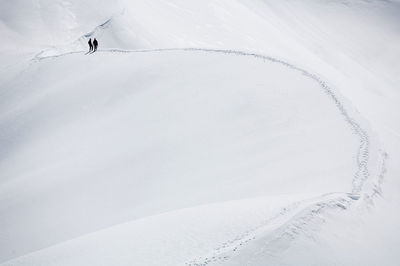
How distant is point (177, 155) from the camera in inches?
701

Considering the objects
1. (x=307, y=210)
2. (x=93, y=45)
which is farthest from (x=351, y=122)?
(x=93, y=45)

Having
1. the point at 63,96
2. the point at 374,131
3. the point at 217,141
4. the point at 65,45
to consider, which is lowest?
the point at 374,131

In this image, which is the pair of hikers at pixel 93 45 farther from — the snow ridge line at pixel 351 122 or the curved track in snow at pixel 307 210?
the curved track in snow at pixel 307 210

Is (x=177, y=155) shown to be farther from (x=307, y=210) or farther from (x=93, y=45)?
(x=93, y=45)

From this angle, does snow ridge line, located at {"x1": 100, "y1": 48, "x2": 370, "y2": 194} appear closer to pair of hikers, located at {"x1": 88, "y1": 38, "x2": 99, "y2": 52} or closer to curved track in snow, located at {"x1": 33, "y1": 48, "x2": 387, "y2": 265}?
curved track in snow, located at {"x1": 33, "y1": 48, "x2": 387, "y2": 265}

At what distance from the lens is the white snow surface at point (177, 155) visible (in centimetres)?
1130

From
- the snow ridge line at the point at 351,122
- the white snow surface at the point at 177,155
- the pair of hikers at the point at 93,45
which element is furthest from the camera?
the pair of hikers at the point at 93,45

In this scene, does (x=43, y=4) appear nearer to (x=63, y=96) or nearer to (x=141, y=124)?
(x=63, y=96)

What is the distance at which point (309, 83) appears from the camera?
21.4 metres

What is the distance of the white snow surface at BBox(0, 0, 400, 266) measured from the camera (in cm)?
1130

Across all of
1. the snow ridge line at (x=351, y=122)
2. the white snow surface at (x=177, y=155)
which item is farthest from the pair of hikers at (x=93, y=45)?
the snow ridge line at (x=351, y=122)

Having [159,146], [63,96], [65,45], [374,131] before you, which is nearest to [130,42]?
[65,45]

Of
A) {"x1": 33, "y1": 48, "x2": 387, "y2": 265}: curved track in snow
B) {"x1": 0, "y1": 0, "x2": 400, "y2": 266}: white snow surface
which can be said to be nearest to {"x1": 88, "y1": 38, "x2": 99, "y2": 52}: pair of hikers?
{"x1": 0, "y1": 0, "x2": 400, "y2": 266}: white snow surface

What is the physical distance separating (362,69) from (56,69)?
27975 mm
